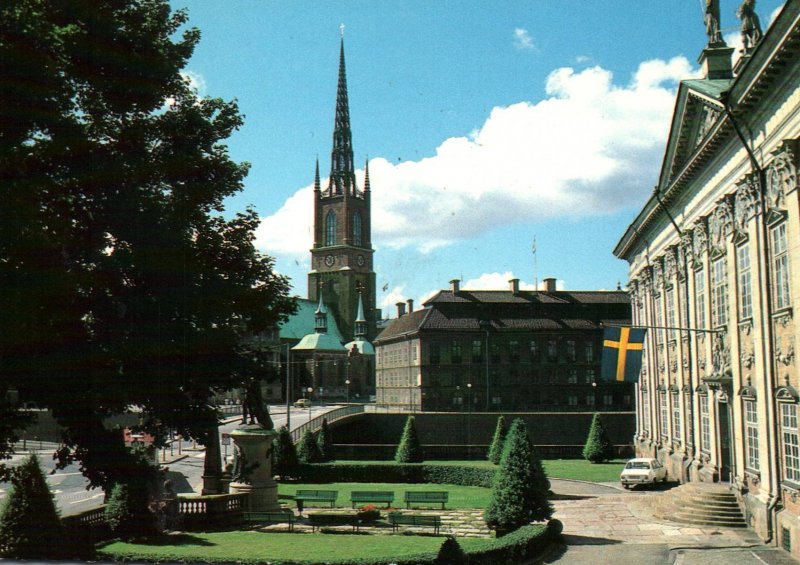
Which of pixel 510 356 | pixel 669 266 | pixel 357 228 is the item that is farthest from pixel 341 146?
pixel 669 266

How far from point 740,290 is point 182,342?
19030mm

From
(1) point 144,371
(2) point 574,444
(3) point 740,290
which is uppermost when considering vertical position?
(3) point 740,290

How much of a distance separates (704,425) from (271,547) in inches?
828

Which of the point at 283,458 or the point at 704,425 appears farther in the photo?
the point at 283,458

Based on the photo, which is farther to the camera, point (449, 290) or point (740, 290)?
point (449, 290)

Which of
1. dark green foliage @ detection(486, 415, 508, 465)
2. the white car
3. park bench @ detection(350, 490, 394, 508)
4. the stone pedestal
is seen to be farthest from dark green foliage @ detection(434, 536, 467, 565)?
dark green foliage @ detection(486, 415, 508, 465)

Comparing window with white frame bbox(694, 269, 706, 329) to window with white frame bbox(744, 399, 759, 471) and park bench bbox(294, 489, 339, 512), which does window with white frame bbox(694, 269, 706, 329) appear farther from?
park bench bbox(294, 489, 339, 512)

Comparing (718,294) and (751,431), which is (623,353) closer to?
(718,294)

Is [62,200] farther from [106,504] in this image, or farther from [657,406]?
[657,406]

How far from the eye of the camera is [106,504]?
80.9 feet

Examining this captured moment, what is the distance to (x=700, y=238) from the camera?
34312mm

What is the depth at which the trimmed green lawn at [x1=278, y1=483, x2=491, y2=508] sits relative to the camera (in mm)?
35884

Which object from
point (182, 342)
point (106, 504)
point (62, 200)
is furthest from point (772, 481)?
point (62, 200)

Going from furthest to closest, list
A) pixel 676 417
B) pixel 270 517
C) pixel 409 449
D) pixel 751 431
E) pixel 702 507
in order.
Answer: pixel 409 449 → pixel 676 417 → pixel 270 517 → pixel 702 507 → pixel 751 431
